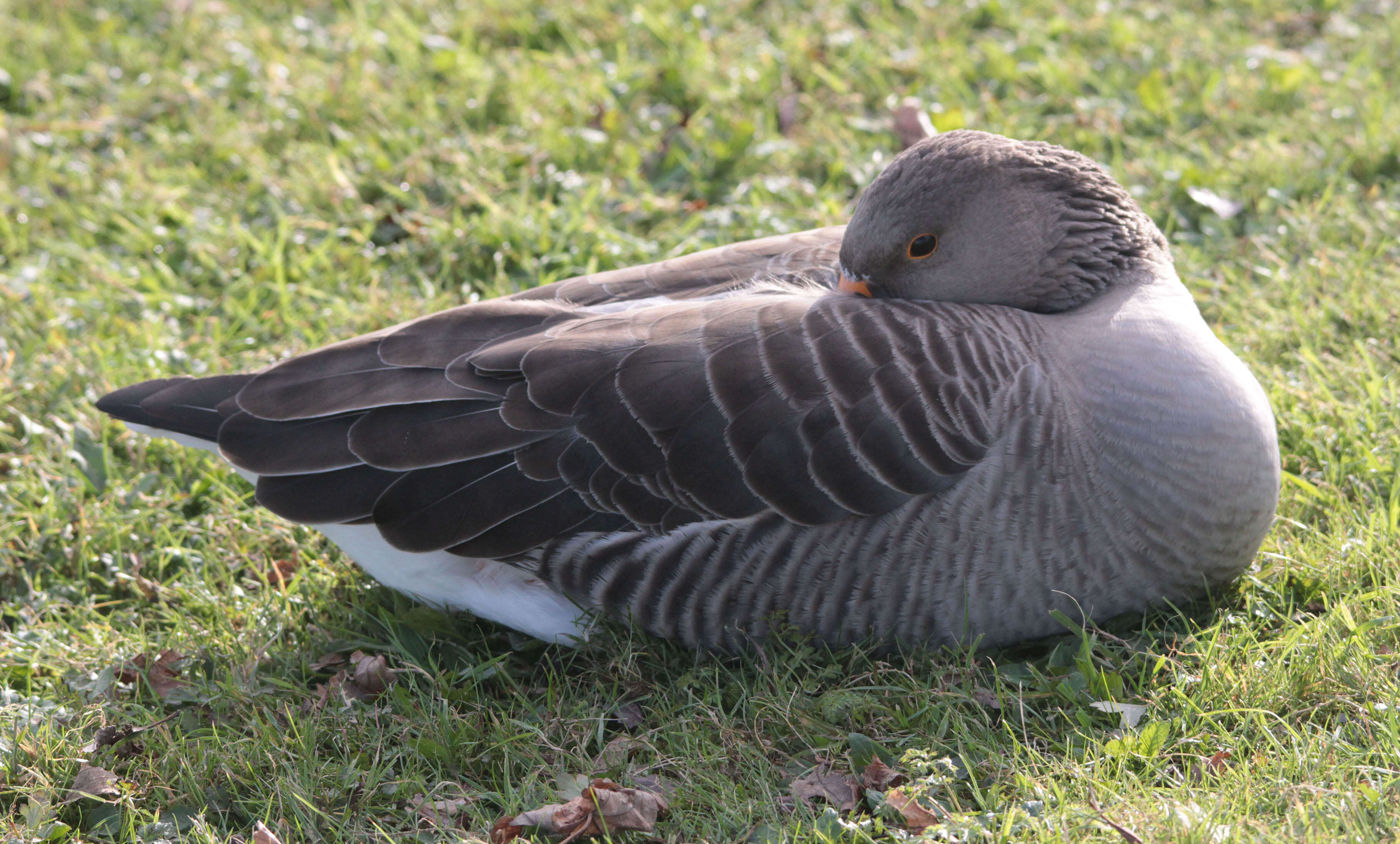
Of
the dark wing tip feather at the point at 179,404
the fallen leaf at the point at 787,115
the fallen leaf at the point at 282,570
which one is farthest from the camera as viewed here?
the fallen leaf at the point at 787,115

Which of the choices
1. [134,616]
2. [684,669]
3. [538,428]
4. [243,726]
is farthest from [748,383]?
[134,616]

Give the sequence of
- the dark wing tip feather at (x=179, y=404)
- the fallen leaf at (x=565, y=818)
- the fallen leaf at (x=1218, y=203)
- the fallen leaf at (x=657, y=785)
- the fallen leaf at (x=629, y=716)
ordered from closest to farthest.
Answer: the fallen leaf at (x=565, y=818), the fallen leaf at (x=657, y=785), the fallen leaf at (x=629, y=716), the dark wing tip feather at (x=179, y=404), the fallen leaf at (x=1218, y=203)

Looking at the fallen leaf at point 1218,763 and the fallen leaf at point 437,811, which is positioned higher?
the fallen leaf at point 437,811

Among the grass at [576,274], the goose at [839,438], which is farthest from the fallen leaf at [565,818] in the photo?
the goose at [839,438]

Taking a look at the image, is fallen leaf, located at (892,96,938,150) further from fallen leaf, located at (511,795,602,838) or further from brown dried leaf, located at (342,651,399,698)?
fallen leaf, located at (511,795,602,838)

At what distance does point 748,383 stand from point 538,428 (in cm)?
61

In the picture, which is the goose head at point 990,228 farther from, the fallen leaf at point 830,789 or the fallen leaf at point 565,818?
the fallen leaf at point 565,818

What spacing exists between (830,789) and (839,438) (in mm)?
908

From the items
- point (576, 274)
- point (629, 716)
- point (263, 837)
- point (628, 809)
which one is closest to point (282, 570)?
point (263, 837)

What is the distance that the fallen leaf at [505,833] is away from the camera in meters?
3.13

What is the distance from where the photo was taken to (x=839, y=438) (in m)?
3.32

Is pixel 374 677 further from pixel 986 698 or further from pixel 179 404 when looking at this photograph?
pixel 986 698

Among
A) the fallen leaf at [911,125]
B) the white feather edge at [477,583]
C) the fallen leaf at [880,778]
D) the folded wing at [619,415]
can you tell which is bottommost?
the fallen leaf at [880,778]

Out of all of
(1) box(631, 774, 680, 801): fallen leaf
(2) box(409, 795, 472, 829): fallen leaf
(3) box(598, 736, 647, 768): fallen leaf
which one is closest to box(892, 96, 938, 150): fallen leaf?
(3) box(598, 736, 647, 768): fallen leaf
